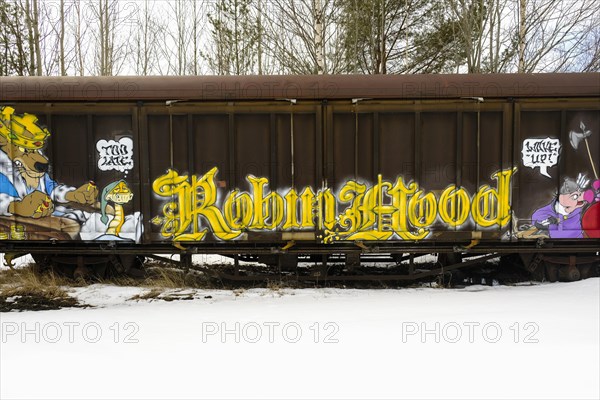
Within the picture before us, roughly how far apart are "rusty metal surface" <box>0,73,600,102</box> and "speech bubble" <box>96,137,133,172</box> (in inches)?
26.0

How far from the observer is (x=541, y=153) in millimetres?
5934

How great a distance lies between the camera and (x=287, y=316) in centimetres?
477

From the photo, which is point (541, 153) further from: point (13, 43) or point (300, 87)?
point (13, 43)

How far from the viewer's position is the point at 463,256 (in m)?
6.68

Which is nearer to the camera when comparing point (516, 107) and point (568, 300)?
point (568, 300)

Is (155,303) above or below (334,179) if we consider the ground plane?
below

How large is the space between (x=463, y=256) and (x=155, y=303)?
5035mm

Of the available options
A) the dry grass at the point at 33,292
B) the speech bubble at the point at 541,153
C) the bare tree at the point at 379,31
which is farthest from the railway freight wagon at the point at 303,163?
the bare tree at the point at 379,31

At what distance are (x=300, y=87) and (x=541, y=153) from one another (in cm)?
380

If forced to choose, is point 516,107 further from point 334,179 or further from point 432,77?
point 334,179

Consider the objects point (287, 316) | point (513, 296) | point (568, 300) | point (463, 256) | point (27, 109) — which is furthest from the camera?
point (463, 256)

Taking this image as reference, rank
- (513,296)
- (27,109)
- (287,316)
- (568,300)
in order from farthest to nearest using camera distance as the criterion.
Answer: (27,109) → (513,296) → (568,300) → (287,316)

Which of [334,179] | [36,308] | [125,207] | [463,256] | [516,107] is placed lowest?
[36,308]

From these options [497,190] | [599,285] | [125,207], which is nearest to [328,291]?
[497,190]
